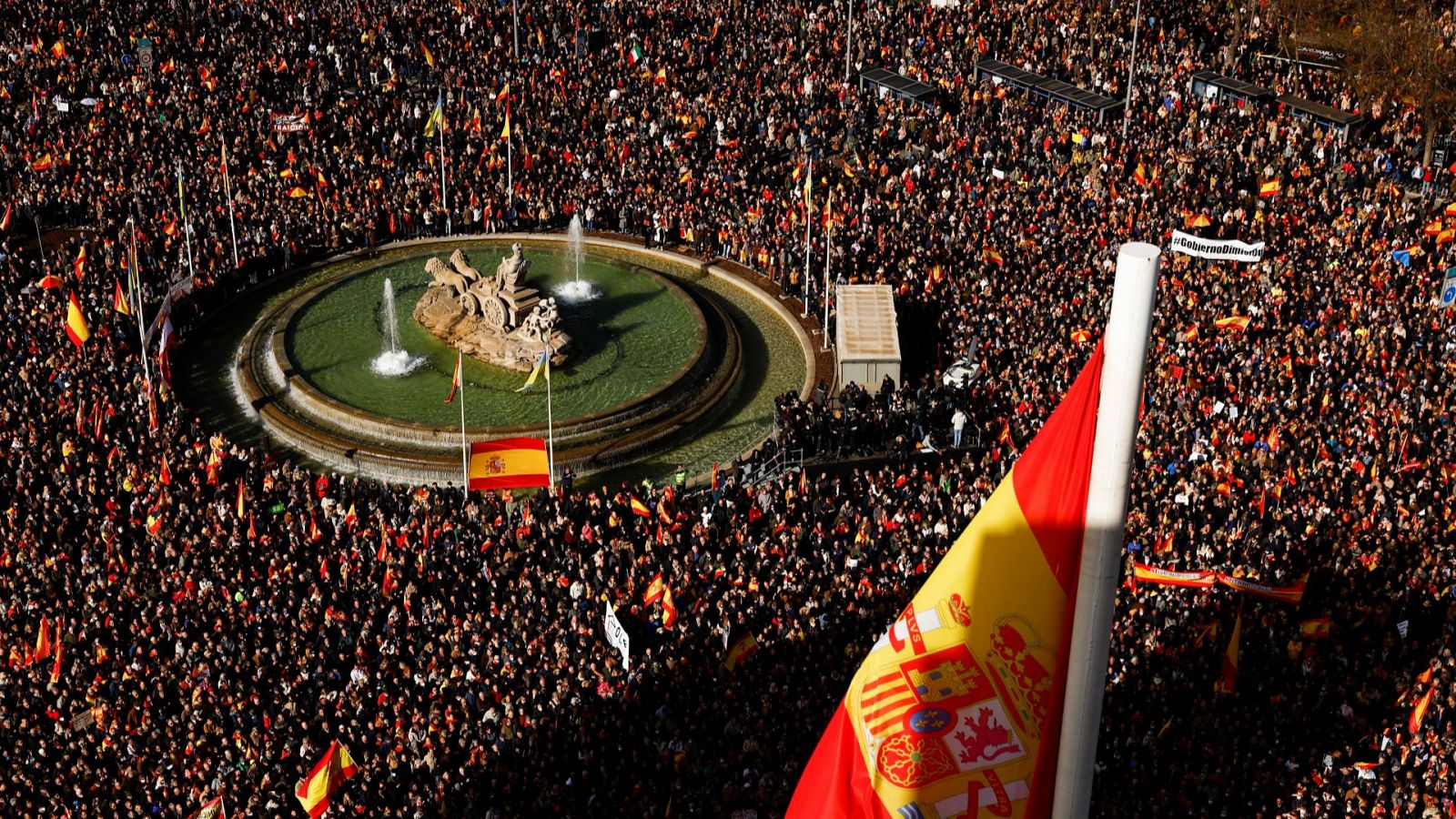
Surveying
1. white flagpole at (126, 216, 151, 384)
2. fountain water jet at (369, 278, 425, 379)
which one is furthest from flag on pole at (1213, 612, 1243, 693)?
white flagpole at (126, 216, 151, 384)

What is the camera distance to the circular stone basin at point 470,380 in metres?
38.6

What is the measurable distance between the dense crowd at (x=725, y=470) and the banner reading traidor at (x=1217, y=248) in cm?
44

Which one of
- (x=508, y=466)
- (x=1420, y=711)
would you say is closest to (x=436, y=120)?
(x=508, y=466)

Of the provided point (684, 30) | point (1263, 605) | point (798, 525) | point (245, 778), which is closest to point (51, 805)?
point (245, 778)

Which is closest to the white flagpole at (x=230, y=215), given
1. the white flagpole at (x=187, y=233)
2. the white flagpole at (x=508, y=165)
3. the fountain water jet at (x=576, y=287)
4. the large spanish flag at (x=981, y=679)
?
the white flagpole at (x=187, y=233)

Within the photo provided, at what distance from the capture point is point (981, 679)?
11.3 m

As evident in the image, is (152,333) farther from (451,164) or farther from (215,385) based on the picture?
(451,164)

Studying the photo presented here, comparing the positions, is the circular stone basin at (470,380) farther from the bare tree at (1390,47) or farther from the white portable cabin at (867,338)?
the bare tree at (1390,47)

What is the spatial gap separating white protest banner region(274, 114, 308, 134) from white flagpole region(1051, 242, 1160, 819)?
162 feet

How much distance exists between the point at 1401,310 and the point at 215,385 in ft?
106

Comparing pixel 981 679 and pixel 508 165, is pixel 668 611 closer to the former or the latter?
pixel 981 679

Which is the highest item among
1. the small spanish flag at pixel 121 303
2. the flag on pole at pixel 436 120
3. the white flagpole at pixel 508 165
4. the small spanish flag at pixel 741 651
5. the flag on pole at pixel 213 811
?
the flag on pole at pixel 436 120

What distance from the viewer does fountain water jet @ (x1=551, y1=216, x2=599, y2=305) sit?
46.7m

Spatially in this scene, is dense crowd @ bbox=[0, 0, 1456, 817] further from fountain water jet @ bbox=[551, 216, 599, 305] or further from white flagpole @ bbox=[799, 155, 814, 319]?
fountain water jet @ bbox=[551, 216, 599, 305]
